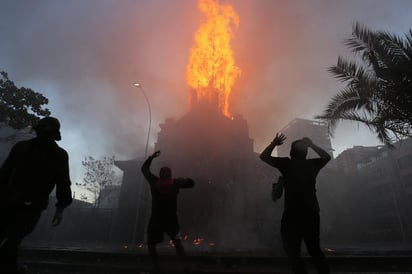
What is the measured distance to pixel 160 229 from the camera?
464 centimetres

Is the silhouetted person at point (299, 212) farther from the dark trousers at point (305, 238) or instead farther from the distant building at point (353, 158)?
the distant building at point (353, 158)

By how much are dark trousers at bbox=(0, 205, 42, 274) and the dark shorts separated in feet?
6.65

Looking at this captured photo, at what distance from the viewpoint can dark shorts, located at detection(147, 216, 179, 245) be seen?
4.57 m

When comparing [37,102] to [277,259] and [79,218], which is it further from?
[277,259]

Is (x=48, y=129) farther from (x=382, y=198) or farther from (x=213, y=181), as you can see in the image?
(x=382, y=198)

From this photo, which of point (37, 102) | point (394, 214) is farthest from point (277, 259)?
point (394, 214)

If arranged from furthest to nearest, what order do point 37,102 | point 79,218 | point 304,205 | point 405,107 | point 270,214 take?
1. point 79,218
2. point 270,214
3. point 37,102
4. point 405,107
5. point 304,205

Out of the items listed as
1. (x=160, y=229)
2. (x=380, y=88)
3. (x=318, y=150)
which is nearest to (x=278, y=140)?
(x=318, y=150)

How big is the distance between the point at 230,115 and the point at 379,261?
27317 mm

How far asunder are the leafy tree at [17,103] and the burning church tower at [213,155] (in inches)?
435

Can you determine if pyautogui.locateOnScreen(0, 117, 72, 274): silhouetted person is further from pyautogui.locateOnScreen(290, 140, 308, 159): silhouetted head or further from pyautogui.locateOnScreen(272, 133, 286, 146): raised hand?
pyautogui.locateOnScreen(290, 140, 308, 159): silhouetted head

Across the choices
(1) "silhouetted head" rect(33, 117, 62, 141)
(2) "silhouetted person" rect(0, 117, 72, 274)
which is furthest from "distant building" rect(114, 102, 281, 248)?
(1) "silhouetted head" rect(33, 117, 62, 141)

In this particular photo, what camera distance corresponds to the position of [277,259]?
4930 millimetres

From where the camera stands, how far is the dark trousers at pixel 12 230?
2.63 meters
